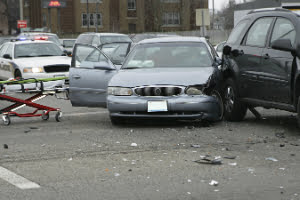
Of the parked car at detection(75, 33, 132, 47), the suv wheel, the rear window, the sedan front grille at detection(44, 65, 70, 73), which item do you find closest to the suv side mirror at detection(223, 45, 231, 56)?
the suv wheel

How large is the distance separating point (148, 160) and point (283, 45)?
121 inches

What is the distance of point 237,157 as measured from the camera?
329 inches

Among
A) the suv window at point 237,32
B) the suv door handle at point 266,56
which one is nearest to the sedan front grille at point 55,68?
Answer: the suv window at point 237,32

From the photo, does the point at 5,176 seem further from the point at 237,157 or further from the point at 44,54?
the point at 44,54

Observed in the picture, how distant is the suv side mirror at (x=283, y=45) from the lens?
33.2 ft

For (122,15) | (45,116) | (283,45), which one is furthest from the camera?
(122,15)

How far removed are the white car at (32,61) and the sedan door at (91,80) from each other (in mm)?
6987

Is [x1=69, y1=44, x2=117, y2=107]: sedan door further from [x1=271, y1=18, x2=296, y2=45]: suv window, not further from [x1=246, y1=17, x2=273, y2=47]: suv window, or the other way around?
[x1=271, y1=18, x2=296, y2=45]: suv window

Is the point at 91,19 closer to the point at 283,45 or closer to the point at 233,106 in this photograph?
the point at 233,106

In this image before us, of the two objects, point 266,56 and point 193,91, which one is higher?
point 266,56

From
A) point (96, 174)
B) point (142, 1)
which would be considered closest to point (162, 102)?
point (96, 174)

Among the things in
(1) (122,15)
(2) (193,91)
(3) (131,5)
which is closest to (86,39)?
(2) (193,91)

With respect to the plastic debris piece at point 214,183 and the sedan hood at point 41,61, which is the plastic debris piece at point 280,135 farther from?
the sedan hood at point 41,61

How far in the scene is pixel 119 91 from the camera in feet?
36.8
